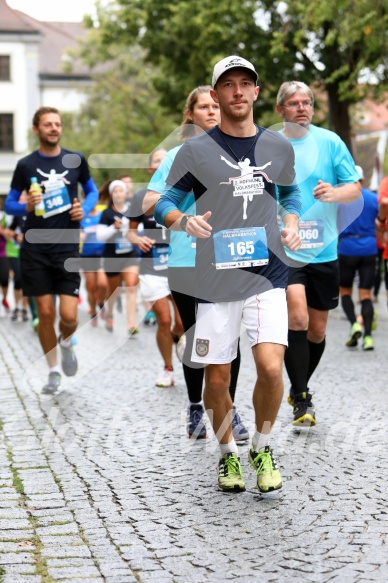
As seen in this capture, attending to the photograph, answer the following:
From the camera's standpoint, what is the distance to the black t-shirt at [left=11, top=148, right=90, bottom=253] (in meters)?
8.81

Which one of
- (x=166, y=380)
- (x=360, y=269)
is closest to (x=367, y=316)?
(x=360, y=269)

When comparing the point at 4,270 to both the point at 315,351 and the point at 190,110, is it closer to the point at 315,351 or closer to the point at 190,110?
the point at 315,351

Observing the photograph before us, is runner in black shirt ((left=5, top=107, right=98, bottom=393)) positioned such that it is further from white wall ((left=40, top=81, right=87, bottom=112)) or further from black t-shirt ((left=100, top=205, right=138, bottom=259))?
white wall ((left=40, top=81, right=87, bottom=112))

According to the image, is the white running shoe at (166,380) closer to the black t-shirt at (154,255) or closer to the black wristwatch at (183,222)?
the black t-shirt at (154,255)

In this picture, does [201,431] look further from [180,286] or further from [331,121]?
[331,121]

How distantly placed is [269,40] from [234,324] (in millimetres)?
18488

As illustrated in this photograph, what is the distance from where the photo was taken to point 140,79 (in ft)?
132

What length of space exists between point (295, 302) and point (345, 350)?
16.7 feet

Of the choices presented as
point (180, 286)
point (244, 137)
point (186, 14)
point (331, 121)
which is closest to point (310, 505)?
point (244, 137)

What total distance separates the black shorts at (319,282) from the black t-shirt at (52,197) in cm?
254

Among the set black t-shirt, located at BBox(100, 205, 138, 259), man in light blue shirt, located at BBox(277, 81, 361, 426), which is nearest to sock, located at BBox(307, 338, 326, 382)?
man in light blue shirt, located at BBox(277, 81, 361, 426)

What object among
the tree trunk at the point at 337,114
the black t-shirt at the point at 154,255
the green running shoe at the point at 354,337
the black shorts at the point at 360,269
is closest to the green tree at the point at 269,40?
the tree trunk at the point at 337,114

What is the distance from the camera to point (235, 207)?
5.18 m

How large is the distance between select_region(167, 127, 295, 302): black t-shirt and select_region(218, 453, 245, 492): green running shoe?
799 mm
